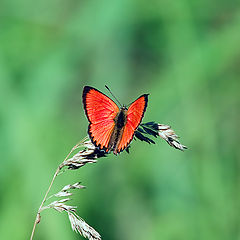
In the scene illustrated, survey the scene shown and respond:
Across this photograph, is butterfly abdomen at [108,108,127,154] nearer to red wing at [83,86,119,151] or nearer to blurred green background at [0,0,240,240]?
red wing at [83,86,119,151]

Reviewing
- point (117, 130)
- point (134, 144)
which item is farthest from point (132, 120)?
point (134, 144)

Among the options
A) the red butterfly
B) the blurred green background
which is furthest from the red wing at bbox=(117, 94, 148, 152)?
the blurred green background

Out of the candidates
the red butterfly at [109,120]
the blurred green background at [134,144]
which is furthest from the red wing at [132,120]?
the blurred green background at [134,144]

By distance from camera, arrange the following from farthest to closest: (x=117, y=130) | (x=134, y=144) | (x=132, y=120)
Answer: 1. (x=134, y=144)
2. (x=117, y=130)
3. (x=132, y=120)

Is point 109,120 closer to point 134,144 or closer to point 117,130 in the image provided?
point 117,130

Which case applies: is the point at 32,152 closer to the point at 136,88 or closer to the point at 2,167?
the point at 2,167

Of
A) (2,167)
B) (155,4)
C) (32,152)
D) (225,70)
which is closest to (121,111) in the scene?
(32,152)
